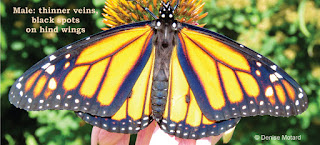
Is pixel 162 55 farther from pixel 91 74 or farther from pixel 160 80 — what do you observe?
pixel 91 74

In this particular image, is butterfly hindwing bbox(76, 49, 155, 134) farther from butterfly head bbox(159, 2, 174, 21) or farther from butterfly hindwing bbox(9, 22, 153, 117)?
butterfly head bbox(159, 2, 174, 21)

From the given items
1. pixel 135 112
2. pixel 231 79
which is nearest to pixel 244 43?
pixel 231 79

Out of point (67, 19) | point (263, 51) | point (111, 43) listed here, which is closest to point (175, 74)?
point (111, 43)

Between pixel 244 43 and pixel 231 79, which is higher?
pixel 244 43

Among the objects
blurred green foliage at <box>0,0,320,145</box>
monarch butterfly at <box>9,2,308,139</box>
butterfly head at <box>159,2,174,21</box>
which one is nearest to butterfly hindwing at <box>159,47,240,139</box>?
monarch butterfly at <box>9,2,308,139</box>

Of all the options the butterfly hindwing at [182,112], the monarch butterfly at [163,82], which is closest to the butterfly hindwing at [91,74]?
the monarch butterfly at [163,82]

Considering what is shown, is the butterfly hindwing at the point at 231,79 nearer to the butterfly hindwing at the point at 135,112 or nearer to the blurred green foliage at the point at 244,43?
the butterfly hindwing at the point at 135,112

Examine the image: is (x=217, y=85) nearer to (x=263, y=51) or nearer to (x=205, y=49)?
(x=205, y=49)
